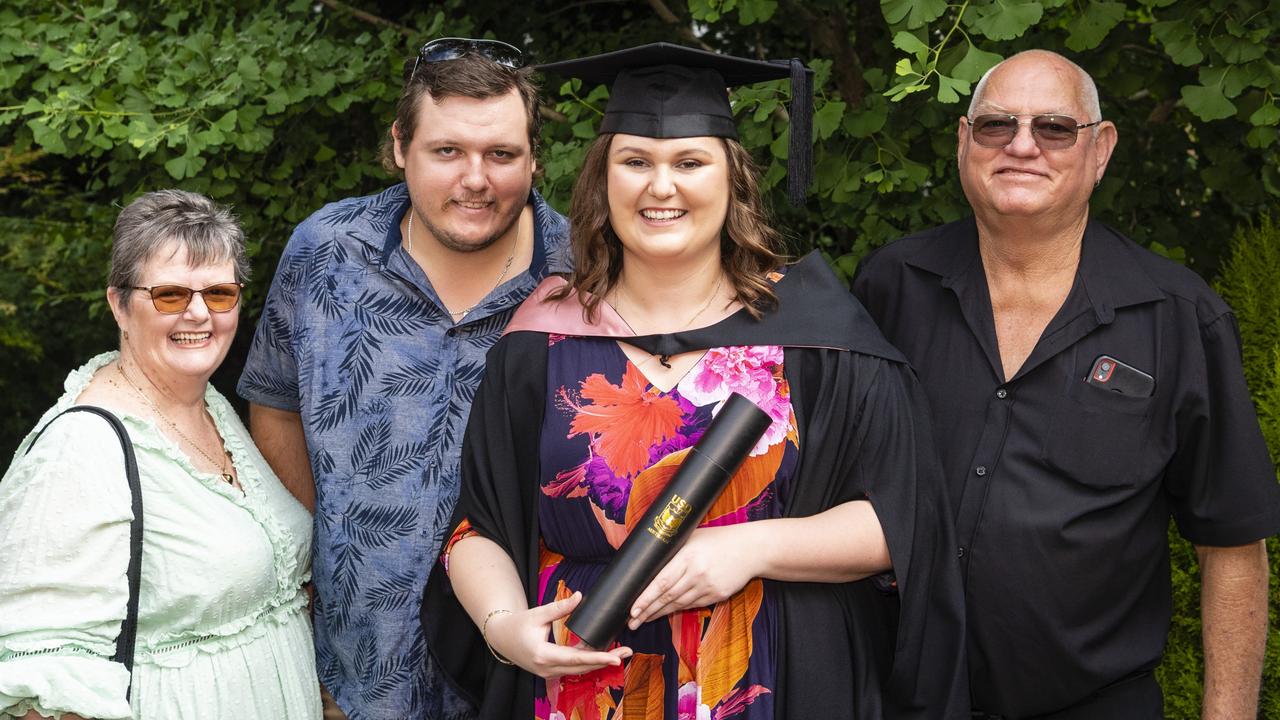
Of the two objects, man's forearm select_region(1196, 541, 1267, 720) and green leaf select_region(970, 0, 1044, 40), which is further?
green leaf select_region(970, 0, 1044, 40)

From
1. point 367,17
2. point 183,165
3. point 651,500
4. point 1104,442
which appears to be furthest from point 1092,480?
point 367,17

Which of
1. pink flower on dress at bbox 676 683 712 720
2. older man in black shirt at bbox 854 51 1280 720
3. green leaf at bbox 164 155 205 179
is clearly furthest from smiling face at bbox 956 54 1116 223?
green leaf at bbox 164 155 205 179

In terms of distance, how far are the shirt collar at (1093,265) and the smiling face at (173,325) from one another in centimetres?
167

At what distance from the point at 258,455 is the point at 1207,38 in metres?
2.72

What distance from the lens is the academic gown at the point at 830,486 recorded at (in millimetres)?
2463

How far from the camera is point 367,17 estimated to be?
4742mm

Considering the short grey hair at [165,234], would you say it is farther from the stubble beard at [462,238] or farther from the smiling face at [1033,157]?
the smiling face at [1033,157]

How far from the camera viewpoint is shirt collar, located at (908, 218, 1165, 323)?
282 centimetres

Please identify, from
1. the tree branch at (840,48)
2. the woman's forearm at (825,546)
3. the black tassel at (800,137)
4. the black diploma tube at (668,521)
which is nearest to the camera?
the black diploma tube at (668,521)

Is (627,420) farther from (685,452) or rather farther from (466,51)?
(466,51)

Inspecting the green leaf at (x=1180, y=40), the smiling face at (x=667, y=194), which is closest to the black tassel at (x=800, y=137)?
the smiling face at (x=667, y=194)

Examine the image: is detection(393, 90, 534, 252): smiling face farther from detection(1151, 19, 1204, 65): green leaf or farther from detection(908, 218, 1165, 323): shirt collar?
detection(1151, 19, 1204, 65): green leaf

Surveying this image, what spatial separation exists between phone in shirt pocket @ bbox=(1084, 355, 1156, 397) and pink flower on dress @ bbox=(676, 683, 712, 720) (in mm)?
1128

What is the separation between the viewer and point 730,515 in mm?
2451
